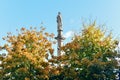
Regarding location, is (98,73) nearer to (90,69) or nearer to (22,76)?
(90,69)

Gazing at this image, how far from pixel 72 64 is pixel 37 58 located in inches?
96.4

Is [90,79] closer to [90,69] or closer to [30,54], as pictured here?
[90,69]

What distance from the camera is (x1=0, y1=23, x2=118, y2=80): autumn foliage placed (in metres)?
22.5

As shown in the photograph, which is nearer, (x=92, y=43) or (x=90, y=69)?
(x=90, y=69)

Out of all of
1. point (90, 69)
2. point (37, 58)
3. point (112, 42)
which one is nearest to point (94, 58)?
point (90, 69)

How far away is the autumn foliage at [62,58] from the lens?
22.5m

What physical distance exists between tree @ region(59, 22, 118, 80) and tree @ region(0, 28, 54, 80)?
139 centimetres

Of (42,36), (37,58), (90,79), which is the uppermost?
(42,36)

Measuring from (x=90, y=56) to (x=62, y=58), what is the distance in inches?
76.8

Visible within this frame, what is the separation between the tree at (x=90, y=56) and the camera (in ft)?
73.7

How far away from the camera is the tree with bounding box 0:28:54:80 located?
74.6ft

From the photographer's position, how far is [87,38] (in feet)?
79.5

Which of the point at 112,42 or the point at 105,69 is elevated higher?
the point at 112,42

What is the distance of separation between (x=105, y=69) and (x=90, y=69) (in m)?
1.03
